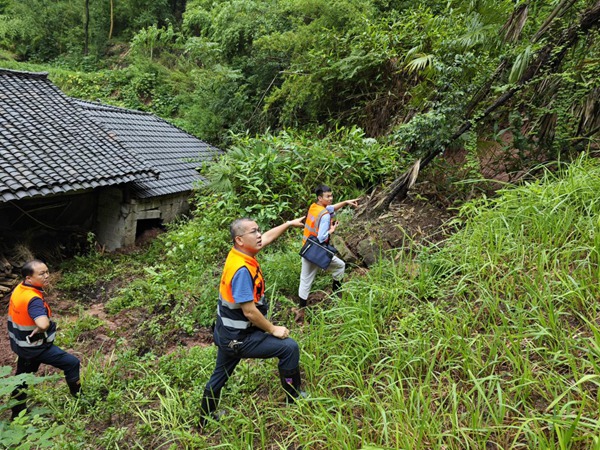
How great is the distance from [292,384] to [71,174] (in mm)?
7210

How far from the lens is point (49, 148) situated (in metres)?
8.39

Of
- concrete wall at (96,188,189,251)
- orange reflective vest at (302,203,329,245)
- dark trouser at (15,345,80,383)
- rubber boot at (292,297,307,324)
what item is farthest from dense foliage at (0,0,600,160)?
dark trouser at (15,345,80,383)

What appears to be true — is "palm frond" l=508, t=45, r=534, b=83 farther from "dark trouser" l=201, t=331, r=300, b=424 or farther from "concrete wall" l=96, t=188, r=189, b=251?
"concrete wall" l=96, t=188, r=189, b=251

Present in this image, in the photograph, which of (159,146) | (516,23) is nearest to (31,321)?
(516,23)

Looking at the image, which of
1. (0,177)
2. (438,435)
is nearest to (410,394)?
(438,435)

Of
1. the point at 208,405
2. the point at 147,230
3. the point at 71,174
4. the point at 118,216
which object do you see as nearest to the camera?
the point at 208,405

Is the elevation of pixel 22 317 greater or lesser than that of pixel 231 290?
lesser

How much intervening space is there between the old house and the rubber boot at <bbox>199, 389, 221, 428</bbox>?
19.2 feet

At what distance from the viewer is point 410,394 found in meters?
2.59

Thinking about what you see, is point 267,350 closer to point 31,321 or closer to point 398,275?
point 398,275

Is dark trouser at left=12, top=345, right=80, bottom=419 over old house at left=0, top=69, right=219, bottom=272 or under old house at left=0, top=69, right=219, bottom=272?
over

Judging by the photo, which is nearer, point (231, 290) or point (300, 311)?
point (231, 290)

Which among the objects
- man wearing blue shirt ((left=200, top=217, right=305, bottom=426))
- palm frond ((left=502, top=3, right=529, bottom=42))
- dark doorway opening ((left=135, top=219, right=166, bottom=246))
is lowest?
dark doorway opening ((left=135, top=219, right=166, bottom=246))

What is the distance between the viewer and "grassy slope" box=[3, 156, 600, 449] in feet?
7.54
